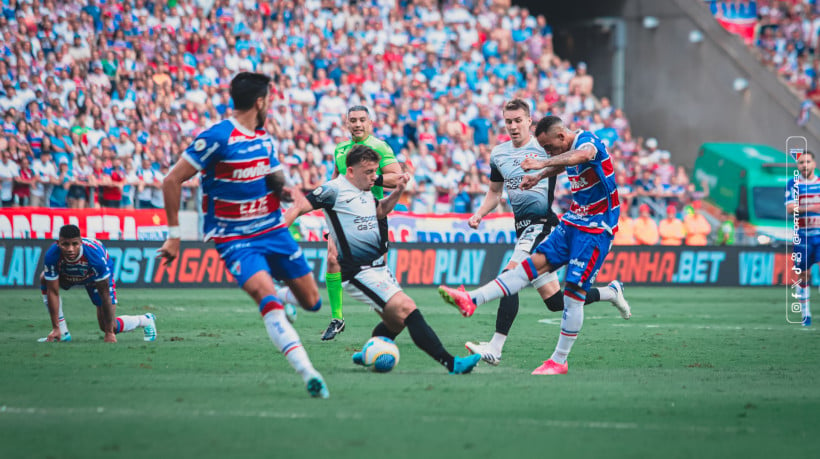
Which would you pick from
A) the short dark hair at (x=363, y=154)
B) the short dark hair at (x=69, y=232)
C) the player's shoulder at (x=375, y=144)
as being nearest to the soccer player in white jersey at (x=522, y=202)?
the short dark hair at (x=363, y=154)

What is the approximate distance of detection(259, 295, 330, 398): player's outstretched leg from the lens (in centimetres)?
762

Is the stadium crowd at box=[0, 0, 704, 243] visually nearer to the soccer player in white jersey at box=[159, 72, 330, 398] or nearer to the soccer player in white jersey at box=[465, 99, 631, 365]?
the soccer player in white jersey at box=[465, 99, 631, 365]

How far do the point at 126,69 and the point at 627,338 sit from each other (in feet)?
50.7

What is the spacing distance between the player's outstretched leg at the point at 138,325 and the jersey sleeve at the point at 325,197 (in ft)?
10.8

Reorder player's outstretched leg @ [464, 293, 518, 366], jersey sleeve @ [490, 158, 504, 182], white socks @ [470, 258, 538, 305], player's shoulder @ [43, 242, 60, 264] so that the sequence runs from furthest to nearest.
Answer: player's shoulder @ [43, 242, 60, 264] < jersey sleeve @ [490, 158, 504, 182] < player's outstretched leg @ [464, 293, 518, 366] < white socks @ [470, 258, 538, 305]

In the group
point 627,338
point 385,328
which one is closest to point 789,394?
point 385,328

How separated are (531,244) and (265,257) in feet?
11.4

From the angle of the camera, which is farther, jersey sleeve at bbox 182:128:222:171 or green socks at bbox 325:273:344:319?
green socks at bbox 325:273:344:319

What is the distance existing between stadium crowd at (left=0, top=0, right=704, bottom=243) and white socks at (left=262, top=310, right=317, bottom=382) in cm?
1525

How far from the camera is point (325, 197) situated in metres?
10.0

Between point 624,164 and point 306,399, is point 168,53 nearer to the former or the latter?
point 624,164

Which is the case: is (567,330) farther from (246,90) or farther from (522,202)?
(246,90)

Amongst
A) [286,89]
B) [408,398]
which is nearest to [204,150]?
[408,398]

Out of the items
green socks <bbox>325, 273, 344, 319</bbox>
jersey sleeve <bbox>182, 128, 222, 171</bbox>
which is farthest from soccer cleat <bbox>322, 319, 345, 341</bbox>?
jersey sleeve <bbox>182, 128, 222, 171</bbox>
